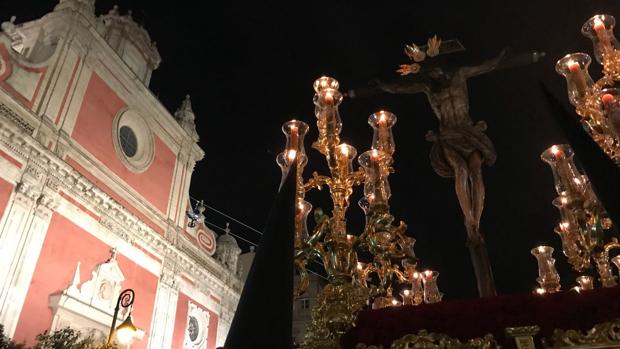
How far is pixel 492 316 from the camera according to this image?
3.29 meters

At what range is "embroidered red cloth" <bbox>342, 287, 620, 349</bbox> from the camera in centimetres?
308

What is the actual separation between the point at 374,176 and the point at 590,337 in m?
2.52

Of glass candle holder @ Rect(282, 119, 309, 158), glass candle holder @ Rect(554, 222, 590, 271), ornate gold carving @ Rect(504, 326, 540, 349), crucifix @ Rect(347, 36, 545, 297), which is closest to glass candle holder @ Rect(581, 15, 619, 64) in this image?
crucifix @ Rect(347, 36, 545, 297)

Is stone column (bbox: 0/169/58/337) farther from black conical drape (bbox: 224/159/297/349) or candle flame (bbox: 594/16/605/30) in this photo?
candle flame (bbox: 594/16/605/30)

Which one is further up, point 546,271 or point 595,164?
point 546,271

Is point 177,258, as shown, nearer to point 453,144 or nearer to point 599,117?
point 453,144

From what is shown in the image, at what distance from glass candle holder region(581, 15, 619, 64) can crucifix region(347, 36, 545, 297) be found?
854mm

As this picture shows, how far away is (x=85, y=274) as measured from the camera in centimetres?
1277

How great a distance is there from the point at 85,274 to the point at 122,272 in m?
1.31

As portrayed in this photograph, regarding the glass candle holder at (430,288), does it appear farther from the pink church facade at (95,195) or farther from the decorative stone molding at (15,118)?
the decorative stone molding at (15,118)

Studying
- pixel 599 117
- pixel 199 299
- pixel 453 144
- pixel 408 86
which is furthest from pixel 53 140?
pixel 599 117

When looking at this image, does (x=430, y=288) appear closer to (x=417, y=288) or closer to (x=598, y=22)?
(x=417, y=288)

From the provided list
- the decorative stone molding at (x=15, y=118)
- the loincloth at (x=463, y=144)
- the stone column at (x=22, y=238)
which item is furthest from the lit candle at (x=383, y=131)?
the decorative stone molding at (x=15, y=118)

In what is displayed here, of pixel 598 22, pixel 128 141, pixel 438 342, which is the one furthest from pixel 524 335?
pixel 128 141
